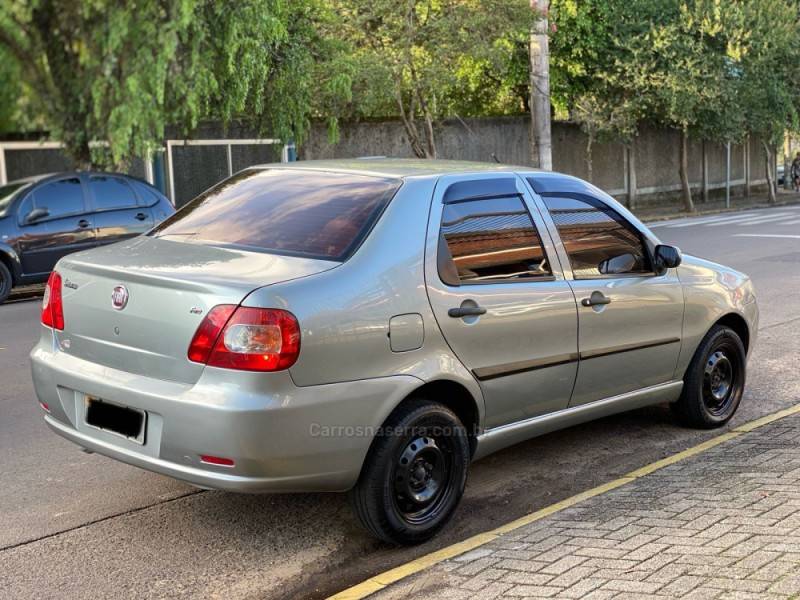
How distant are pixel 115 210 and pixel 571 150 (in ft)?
62.2

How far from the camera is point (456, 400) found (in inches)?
187

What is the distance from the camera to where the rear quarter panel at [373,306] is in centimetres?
401

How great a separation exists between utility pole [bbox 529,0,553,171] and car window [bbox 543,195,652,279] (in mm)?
14989

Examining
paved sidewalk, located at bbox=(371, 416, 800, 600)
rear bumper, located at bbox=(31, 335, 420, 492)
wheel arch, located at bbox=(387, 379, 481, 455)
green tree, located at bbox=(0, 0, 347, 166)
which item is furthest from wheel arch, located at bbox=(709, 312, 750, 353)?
green tree, located at bbox=(0, 0, 347, 166)

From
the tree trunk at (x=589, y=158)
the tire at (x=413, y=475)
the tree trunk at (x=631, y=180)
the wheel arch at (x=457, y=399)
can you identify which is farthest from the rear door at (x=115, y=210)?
the tree trunk at (x=631, y=180)

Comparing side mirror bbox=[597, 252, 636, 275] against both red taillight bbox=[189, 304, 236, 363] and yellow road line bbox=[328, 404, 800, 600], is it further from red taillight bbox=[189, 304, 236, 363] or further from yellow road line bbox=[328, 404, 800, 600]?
red taillight bbox=[189, 304, 236, 363]

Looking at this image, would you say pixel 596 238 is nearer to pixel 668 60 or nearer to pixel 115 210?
pixel 115 210

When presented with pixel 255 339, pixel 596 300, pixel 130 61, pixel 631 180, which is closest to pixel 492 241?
pixel 596 300

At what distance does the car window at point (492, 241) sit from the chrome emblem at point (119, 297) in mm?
1397

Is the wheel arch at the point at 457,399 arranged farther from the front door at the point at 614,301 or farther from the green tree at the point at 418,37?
the green tree at the point at 418,37

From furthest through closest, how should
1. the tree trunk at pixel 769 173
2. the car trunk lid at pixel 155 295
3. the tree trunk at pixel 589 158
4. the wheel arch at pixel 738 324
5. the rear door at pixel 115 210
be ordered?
the tree trunk at pixel 769 173
the tree trunk at pixel 589 158
the rear door at pixel 115 210
the wheel arch at pixel 738 324
the car trunk lid at pixel 155 295

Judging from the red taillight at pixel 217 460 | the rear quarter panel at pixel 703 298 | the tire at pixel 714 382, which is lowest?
the tire at pixel 714 382

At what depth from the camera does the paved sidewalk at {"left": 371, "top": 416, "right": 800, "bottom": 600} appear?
3.71 m

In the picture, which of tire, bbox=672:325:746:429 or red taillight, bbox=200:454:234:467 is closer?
red taillight, bbox=200:454:234:467
